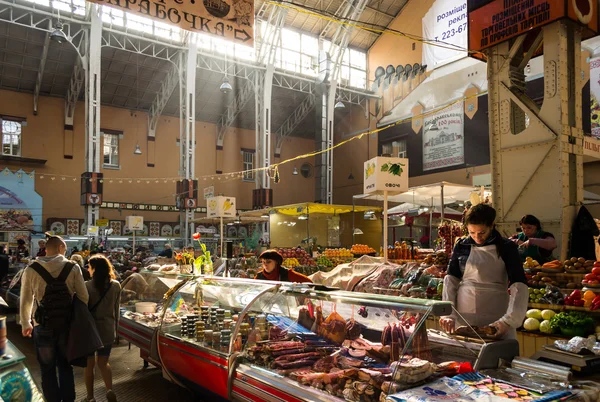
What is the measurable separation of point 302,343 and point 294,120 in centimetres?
2283

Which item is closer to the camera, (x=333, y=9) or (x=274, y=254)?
(x=274, y=254)

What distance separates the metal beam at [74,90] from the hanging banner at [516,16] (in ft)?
55.5

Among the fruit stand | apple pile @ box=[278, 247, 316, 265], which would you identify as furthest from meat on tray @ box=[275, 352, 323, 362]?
apple pile @ box=[278, 247, 316, 265]

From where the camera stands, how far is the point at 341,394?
2.66 meters

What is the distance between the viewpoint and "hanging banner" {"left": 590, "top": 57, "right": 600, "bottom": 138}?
44.5 feet

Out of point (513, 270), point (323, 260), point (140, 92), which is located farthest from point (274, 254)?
point (140, 92)

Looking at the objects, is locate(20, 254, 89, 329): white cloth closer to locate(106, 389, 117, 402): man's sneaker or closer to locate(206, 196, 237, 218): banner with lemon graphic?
locate(106, 389, 117, 402): man's sneaker

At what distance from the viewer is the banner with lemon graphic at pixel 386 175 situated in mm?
7238

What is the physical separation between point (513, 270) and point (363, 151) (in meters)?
21.6

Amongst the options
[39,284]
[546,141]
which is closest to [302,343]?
[39,284]

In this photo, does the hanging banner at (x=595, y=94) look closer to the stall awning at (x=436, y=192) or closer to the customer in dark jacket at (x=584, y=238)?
the stall awning at (x=436, y=192)

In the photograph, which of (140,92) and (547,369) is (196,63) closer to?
(140,92)

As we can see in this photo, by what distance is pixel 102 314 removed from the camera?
4.37m

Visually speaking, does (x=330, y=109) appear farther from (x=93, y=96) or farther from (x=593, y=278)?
(x=593, y=278)
